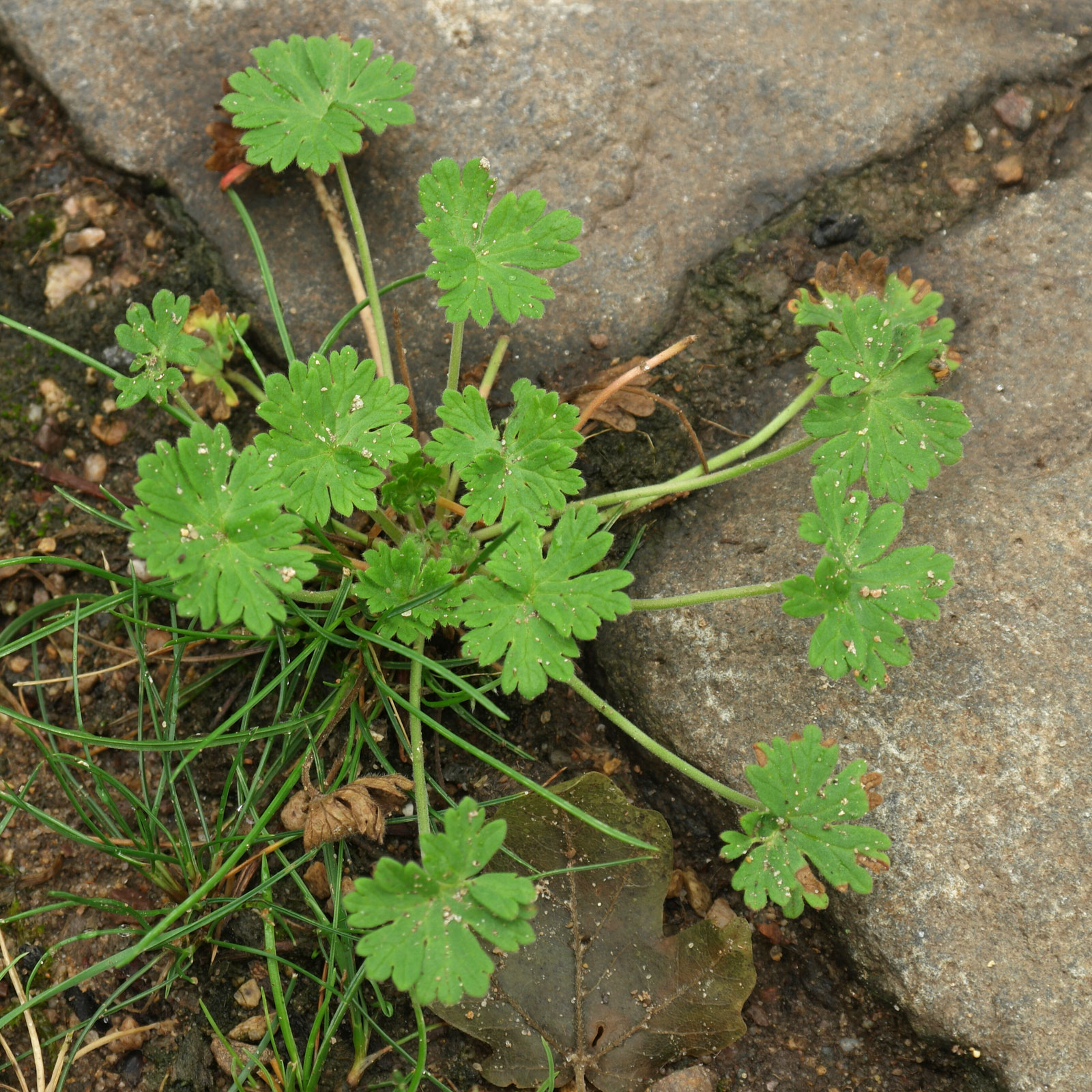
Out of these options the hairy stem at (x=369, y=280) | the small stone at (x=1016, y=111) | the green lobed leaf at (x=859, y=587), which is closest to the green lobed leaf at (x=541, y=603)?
the green lobed leaf at (x=859, y=587)

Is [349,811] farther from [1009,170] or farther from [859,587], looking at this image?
[1009,170]

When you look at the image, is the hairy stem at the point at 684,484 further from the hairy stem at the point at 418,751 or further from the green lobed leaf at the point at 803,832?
the green lobed leaf at the point at 803,832

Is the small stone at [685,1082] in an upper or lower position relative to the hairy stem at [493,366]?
lower

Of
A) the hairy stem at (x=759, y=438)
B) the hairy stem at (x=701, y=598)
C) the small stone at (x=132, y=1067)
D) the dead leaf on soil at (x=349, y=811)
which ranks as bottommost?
the small stone at (x=132, y=1067)

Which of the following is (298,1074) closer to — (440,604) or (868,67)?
(440,604)

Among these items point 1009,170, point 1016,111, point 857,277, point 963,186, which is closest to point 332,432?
point 857,277

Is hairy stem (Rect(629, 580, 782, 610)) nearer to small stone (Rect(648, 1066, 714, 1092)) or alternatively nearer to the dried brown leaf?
the dried brown leaf
